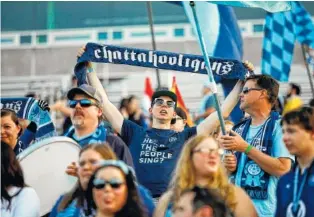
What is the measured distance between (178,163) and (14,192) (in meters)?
1.16

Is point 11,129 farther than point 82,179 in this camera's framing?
Yes

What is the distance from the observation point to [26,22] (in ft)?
98.7

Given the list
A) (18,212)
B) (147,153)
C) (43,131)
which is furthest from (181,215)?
(43,131)

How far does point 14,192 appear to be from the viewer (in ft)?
23.5

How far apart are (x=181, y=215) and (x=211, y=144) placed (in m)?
0.80

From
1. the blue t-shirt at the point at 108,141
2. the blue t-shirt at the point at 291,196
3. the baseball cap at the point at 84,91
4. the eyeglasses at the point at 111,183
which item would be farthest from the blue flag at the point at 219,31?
the eyeglasses at the point at 111,183

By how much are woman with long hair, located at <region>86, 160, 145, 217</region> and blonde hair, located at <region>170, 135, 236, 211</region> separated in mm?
261

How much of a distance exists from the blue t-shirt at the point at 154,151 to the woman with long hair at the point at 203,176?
164 cm

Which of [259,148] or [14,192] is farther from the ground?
[259,148]

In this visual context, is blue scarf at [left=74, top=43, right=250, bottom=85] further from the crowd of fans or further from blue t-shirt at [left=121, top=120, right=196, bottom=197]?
blue t-shirt at [left=121, top=120, right=196, bottom=197]

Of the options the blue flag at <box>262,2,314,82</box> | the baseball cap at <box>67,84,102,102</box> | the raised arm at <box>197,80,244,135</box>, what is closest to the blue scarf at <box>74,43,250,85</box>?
the raised arm at <box>197,80,244,135</box>

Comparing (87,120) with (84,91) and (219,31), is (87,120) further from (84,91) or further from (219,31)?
(219,31)

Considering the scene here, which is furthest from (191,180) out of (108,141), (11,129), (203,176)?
(11,129)

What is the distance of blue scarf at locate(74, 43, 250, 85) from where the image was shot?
351 inches
